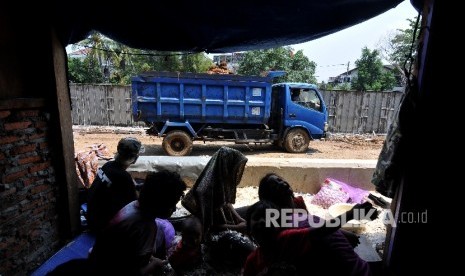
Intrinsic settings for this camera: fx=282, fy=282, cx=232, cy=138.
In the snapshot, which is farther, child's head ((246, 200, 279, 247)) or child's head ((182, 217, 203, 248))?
child's head ((182, 217, 203, 248))

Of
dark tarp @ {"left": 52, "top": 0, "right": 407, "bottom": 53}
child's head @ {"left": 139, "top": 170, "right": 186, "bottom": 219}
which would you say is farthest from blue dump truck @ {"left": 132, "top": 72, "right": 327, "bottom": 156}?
child's head @ {"left": 139, "top": 170, "right": 186, "bottom": 219}

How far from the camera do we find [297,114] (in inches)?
368

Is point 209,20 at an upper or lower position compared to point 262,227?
upper

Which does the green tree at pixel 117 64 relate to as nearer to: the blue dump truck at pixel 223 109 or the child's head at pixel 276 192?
the blue dump truck at pixel 223 109

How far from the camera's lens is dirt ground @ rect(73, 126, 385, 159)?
9836mm

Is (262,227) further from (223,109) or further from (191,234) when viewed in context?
(223,109)

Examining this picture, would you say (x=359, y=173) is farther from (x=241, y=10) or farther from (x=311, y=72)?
(x=311, y=72)

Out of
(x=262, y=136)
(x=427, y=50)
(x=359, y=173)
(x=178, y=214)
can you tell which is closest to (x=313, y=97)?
(x=262, y=136)

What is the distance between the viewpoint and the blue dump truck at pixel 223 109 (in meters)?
8.59

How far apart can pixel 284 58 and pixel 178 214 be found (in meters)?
17.4

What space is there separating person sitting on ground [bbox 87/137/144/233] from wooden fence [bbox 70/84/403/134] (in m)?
11.4

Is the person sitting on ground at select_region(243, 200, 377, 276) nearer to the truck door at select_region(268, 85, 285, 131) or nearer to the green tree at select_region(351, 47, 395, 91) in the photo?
the truck door at select_region(268, 85, 285, 131)

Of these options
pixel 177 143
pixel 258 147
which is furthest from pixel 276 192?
pixel 258 147

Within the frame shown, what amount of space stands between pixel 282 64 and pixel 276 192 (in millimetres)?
18679
